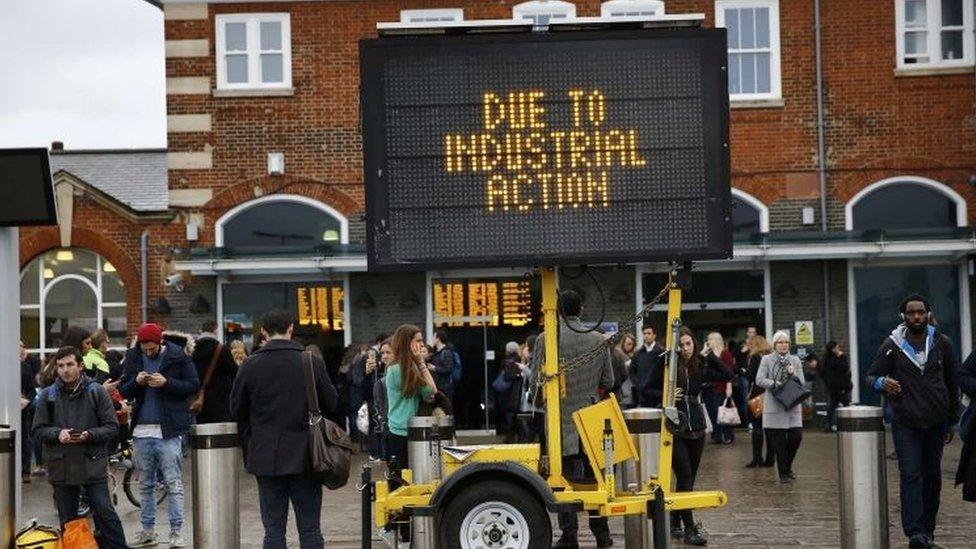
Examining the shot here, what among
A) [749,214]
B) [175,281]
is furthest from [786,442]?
[175,281]

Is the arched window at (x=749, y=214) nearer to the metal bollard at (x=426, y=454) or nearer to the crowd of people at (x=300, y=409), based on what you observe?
the crowd of people at (x=300, y=409)

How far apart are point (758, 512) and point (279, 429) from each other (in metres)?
6.10

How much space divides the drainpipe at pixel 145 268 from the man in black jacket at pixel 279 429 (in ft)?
53.1

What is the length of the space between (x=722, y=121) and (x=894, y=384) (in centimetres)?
282

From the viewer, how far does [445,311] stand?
26.1 m

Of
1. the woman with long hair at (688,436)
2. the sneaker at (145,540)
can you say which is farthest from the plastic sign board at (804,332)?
the sneaker at (145,540)

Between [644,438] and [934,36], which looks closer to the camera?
[644,438]

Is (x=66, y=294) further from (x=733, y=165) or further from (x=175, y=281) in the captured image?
(x=733, y=165)

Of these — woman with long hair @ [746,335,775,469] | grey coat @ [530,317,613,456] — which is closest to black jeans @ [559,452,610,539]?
grey coat @ [530,317,613,456]

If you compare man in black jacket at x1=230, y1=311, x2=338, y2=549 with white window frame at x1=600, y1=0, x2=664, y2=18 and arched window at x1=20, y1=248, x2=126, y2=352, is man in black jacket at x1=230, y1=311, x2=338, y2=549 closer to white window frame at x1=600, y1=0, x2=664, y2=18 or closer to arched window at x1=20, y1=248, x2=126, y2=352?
white window frame at x1=600, y1=0, x2=664, y2=18

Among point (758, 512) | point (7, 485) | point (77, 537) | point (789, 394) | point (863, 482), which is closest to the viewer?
point (7, 485)

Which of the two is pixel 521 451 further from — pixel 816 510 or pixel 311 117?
pixel 311 117

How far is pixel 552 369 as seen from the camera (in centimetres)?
1080

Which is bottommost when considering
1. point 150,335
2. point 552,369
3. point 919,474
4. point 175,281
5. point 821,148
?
point 919,474
